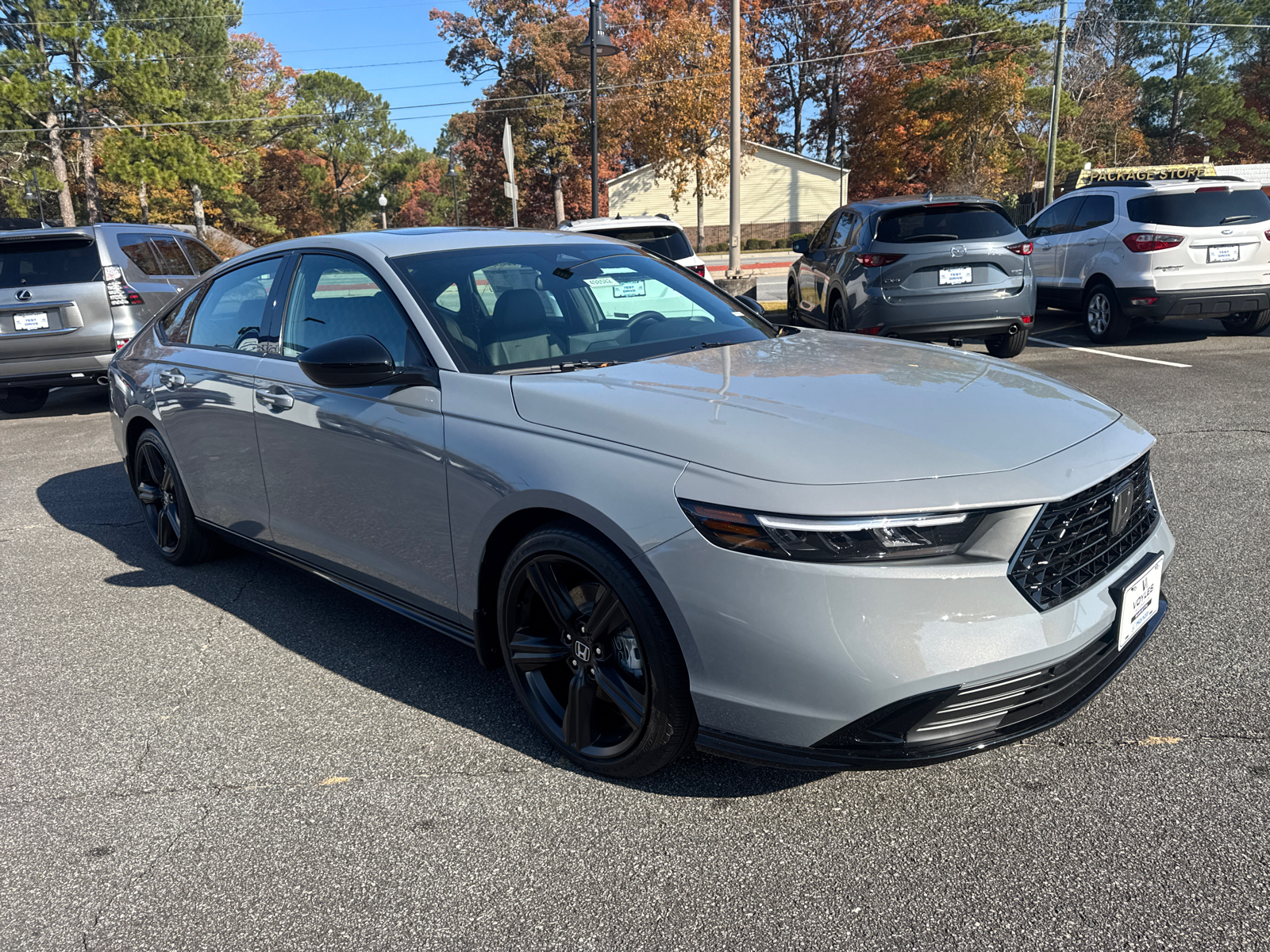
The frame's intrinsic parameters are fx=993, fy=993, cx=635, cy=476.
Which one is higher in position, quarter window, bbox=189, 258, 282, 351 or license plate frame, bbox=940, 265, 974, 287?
quarter window, bbox=189, 258, 282, 351

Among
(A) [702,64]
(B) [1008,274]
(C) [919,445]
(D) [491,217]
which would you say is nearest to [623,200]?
(D) [491,217]

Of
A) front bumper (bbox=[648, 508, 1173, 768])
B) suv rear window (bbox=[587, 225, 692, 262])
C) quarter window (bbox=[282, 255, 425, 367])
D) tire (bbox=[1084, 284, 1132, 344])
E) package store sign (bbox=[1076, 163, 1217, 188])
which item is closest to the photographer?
front bumper (bbox=[648, 508, 1173, 768])

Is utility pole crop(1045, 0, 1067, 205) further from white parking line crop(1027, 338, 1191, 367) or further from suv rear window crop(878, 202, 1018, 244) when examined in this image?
suv rear window crop(878, 202, 1018, 244)

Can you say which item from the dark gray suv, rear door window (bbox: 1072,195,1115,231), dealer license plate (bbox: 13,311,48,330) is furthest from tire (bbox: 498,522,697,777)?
rear door window (bbox: 1072,195,1115,231)

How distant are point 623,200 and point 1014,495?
48.6 metres

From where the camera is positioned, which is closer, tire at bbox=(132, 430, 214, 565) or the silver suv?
tire at bbox=(132, 430, 214, 565)

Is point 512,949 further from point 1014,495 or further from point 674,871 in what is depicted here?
point 1014,495

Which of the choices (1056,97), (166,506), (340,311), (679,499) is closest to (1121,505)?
(679,499)

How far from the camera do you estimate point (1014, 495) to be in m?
2.38

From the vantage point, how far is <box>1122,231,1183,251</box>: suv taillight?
1030 centimetres

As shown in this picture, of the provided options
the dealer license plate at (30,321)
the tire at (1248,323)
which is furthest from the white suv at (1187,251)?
the dealer license plate at (30,321)

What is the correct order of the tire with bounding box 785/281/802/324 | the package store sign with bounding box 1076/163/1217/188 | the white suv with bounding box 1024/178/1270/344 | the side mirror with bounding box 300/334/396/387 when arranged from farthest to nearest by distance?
1. the package store sign with bounding box 1076/163/1217/188
2. the tire with bounding box 785/281/802/324
3. the white suv with bounding box 1024/178/1270/344
4. the side mirror with bounding box 300/334/396/387

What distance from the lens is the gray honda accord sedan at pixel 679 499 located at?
2.36 m

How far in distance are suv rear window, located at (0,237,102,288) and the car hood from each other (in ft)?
26.7
